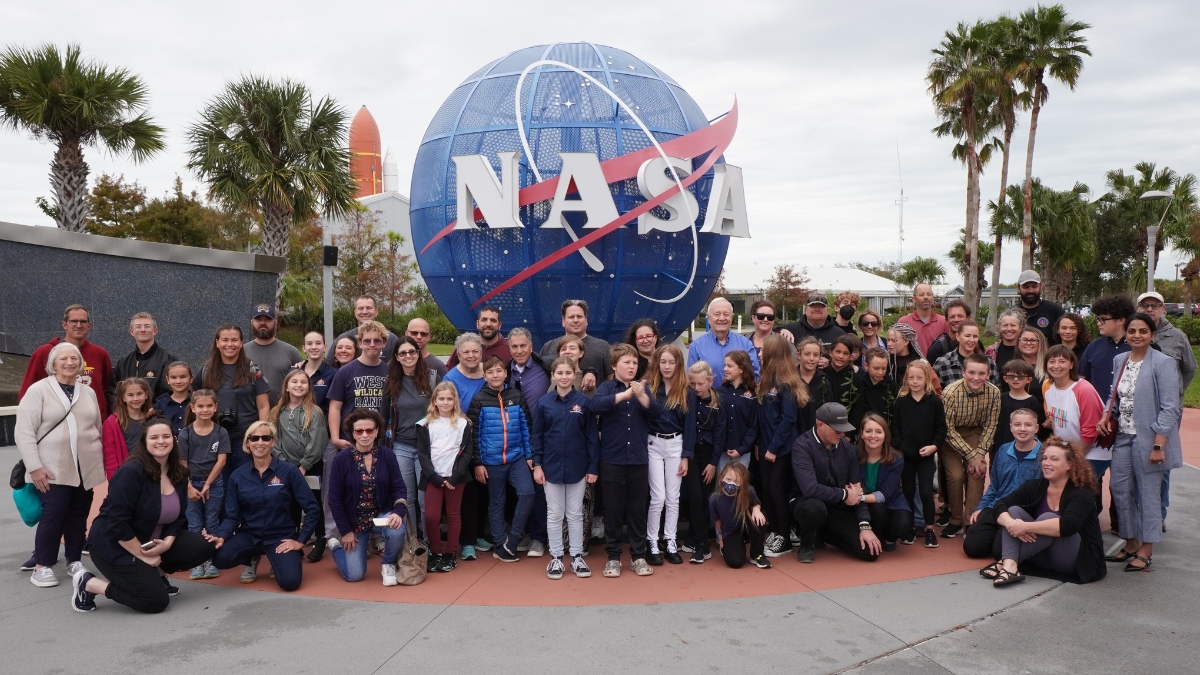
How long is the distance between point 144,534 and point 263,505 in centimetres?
70

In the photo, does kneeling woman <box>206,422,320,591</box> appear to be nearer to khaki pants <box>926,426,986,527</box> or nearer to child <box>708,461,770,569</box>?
child <box>708,461,770,569</box>

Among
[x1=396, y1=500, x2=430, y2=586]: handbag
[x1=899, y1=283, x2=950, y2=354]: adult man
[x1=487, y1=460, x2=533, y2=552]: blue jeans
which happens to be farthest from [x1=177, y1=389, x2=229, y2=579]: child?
[x1=899, y1=283, x2=950, y2=354]: adult man

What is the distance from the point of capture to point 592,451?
6055mm

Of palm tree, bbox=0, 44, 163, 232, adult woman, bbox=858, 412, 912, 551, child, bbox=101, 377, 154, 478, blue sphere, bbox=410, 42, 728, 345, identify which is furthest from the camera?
palm tree, bbox=0, 44, 163, 232

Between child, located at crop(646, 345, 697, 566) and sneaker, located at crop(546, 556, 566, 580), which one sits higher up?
child, located at crop(646, 345, 697, 566)

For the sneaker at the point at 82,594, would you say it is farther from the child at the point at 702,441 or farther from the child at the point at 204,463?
the child at the point at 702,441

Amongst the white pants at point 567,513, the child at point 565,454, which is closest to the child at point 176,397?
the child at point 565,454

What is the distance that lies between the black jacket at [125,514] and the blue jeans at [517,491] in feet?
6.88

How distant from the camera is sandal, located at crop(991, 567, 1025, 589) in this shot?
18.3ft

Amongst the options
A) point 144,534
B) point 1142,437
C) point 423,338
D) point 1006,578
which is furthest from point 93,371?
point 1142,437

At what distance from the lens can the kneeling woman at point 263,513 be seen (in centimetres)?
564

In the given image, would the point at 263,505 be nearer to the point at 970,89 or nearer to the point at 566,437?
the point at 566,437

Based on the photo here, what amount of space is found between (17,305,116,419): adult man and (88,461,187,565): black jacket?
5.17 feet

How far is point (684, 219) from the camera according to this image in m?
10.1
